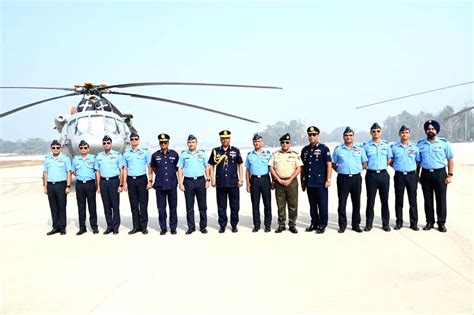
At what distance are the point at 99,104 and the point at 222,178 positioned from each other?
6.31m

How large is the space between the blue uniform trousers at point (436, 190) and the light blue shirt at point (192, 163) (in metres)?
3.23

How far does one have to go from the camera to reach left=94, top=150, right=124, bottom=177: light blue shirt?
5.34 meters

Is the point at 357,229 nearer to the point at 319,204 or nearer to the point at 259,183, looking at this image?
the point at 319,204

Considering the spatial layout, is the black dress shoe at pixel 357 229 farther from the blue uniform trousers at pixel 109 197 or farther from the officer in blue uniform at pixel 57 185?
the officer in blue uniform at pixel 57 185

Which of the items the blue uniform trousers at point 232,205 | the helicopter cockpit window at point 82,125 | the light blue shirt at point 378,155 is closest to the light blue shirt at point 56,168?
the blue uniform trousers at point 232,205

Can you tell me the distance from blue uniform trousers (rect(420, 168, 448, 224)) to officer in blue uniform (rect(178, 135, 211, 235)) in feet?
10.6

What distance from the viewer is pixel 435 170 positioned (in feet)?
16.6

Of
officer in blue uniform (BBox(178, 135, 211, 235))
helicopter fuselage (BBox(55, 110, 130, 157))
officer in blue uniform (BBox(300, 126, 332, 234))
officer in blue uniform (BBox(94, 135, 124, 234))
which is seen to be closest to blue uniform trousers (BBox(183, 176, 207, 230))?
officer in blue uniform (BBox(178, 135, 211, 235))

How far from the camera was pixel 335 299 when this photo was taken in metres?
2.85

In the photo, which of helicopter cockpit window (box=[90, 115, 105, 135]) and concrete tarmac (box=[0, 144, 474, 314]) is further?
helicopter cockpit window (box=[90, 115, 105, 135])

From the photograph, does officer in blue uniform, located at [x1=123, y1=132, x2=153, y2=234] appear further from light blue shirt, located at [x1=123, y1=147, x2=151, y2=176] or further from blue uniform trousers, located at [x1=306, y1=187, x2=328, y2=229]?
blue uniform trousers, located at [x1=306, y1=187, x2=328, y2=229]

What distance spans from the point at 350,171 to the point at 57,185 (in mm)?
4351

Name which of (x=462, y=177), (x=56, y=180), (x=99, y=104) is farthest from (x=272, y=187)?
(x=462, y=177)

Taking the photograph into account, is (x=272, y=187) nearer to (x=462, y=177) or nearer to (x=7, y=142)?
(x=462, y=177)
